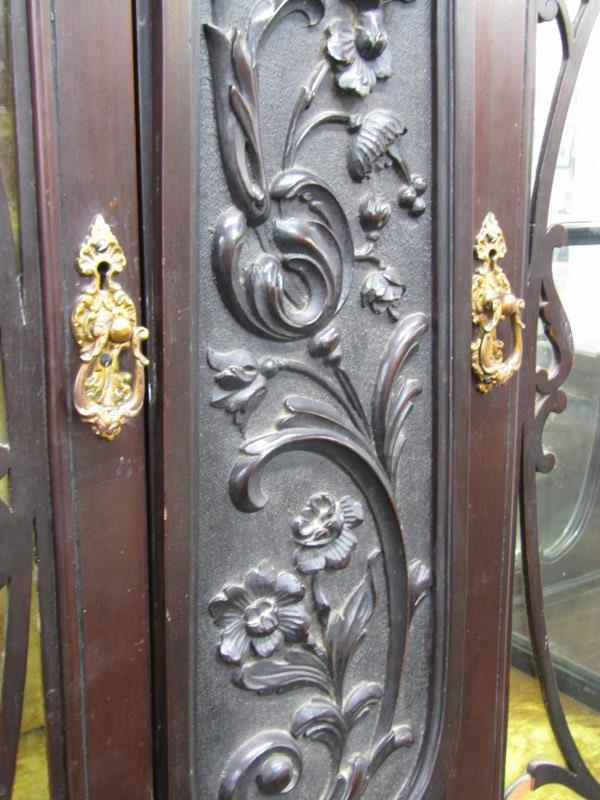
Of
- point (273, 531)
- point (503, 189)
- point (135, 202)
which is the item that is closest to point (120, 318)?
point (135, 202)

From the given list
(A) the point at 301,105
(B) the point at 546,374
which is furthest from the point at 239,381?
(B) the point at 546,374

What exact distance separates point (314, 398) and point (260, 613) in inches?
5.3

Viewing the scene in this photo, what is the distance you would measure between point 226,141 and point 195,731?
0.34 m

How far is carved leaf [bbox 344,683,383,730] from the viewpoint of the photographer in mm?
583

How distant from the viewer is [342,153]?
20.8 inches

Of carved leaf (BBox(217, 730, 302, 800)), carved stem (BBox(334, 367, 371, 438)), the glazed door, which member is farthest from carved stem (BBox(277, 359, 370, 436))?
carved leaf (BBox(217, 730, 302, 800))

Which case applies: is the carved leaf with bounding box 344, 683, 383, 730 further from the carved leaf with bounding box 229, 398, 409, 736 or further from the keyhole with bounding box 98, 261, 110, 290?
the keyhole with bounding box 98, 261, 110, 290

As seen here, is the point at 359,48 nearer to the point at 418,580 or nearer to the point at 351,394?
the point at 351,394

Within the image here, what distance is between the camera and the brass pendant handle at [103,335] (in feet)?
1.45

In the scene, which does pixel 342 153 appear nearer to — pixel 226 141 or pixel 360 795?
pixel 226 141

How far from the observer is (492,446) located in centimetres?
63

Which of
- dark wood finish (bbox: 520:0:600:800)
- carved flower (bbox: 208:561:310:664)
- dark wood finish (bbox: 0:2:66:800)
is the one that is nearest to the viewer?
dark wood finish (bbox: 0:2:66:800)

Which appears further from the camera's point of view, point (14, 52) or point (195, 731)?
point (195, 731)

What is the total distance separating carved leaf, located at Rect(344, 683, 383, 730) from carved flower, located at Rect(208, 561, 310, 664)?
0.07 meters
